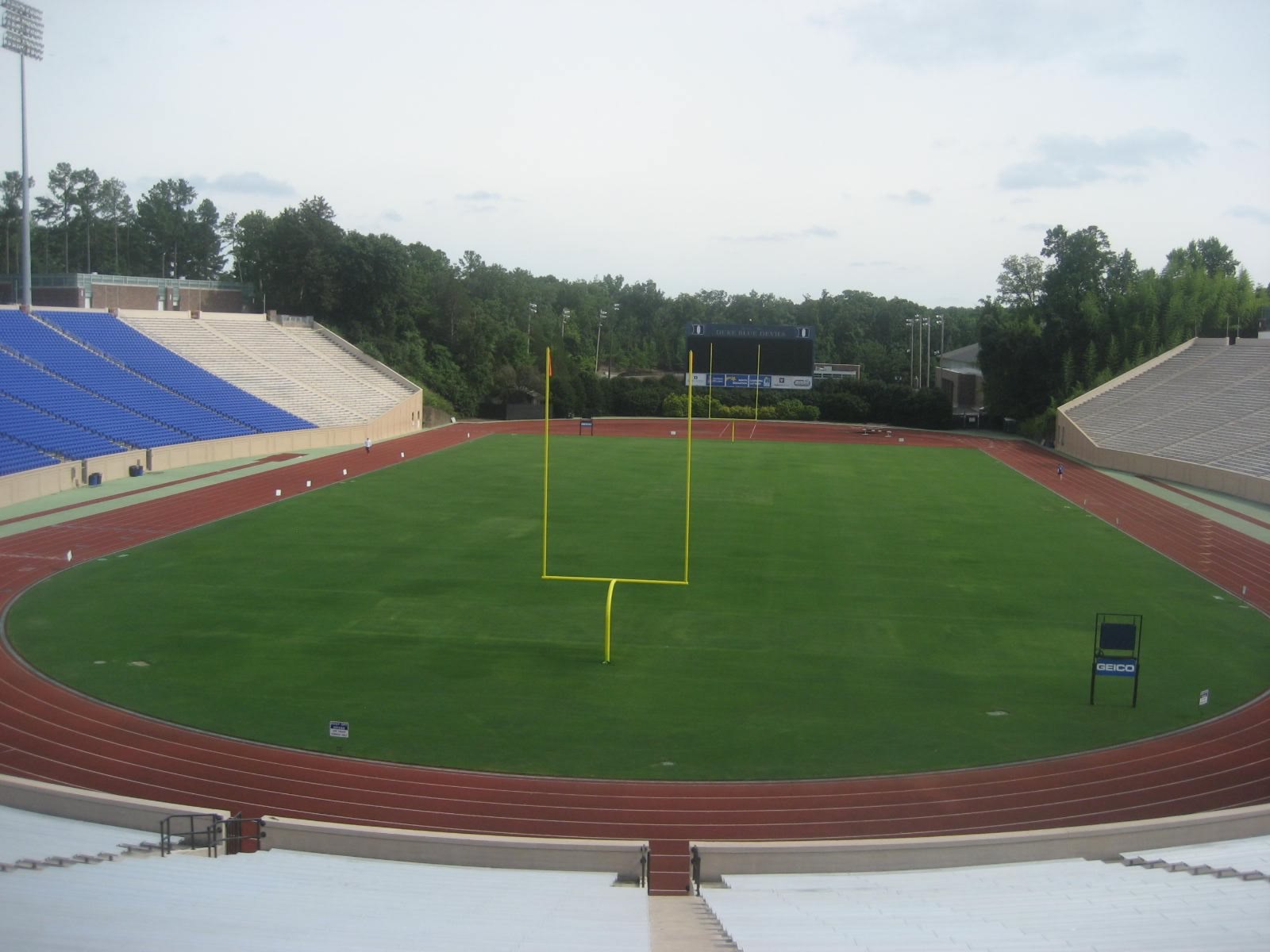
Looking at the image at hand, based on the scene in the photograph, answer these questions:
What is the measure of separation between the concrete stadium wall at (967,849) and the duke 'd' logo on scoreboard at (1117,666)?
16.6 ft

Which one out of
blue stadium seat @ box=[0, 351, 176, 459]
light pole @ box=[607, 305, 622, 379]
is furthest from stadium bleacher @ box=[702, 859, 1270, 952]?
light pole @ box=[607, 305, 622, 379]

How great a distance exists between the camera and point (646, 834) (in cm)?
1099

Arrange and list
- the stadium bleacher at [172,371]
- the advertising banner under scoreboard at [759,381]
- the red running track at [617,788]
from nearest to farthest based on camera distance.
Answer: the red running track at [617,788] < the stadium bleacher at [172,371] < the advertising banner under scoreboard at [759,381]

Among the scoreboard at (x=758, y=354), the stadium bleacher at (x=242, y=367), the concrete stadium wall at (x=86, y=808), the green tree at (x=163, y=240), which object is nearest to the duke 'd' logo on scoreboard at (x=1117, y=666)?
the concrete stadium wall at (x=86, y=808)

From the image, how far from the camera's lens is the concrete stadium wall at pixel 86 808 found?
9.59 meters

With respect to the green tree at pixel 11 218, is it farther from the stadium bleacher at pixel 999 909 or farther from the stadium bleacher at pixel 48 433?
the stadium bleacher at pixel 999 909

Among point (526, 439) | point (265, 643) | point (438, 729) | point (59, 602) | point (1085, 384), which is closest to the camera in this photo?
point (438, 729)

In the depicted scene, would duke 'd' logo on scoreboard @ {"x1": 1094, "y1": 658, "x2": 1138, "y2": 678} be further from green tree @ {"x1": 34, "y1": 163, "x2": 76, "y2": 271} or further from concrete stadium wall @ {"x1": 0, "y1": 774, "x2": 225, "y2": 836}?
green tree @ {"x1": 34, "y1": 163, "x2": 76, "y2": 271}

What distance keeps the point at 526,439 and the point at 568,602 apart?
30.4 meters

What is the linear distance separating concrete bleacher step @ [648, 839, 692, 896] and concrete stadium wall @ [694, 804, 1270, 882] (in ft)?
1.55

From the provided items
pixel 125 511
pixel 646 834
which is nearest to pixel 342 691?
pixel 646 834

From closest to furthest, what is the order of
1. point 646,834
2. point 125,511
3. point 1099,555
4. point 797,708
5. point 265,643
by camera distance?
point 646,834, point 797,708, point 265,643, point 1099,555, point 125,511

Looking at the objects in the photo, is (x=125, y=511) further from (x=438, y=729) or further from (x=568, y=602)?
(x=438, y=729)

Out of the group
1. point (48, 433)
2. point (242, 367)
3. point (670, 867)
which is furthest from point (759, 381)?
point (670, 867)
